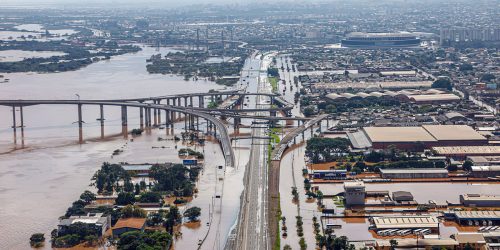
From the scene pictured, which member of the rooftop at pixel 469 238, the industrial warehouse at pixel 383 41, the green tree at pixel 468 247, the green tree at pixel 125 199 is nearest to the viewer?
the green tree at pixel 468 247

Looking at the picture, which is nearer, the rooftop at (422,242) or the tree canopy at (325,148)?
the rooftop at (422,242)

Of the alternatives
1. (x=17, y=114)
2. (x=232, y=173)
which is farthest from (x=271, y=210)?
(x=17, y=114)

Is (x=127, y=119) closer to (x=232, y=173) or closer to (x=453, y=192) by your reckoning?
(x=232, y=173)

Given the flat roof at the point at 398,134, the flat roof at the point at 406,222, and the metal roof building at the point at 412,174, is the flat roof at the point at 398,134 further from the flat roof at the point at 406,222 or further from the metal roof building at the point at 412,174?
the flat roof at the point at 406,222

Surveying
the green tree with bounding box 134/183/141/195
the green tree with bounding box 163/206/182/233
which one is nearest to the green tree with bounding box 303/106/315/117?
the green tree with bounding box 134/183/141/195

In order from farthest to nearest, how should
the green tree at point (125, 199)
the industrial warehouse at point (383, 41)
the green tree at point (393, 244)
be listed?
1. the industrial warehouse at point (383, 41)
2. the green tree at point (125, 199)
3. the green tree at point (393, 244)

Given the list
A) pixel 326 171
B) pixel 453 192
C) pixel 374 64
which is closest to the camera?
pixel 453 192

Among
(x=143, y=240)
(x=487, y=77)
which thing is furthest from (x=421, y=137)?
(x=487, y=77)

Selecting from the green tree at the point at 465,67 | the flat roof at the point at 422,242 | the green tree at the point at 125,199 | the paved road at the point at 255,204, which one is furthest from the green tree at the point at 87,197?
the green tree at the point at 465,67

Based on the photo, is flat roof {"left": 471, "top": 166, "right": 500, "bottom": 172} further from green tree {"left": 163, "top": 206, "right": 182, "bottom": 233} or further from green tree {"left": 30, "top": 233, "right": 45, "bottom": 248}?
green tree {"left": 30, "top": 233, "right": 45, "bottom": 248}
